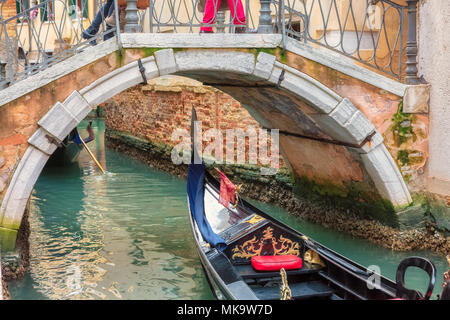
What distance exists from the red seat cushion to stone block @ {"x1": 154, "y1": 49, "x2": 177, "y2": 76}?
54.5 inches

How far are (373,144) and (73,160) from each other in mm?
5894

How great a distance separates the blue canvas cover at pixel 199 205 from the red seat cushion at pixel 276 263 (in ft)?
0.80

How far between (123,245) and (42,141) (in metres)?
1.50

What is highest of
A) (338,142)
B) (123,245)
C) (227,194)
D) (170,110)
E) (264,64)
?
(264,64)

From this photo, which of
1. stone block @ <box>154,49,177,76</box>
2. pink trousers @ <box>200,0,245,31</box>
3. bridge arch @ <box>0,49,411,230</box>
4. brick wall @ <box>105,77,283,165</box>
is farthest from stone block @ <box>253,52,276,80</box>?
brick wall @ <box>105,77,283,165</box>

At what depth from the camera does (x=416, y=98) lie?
15.7ft

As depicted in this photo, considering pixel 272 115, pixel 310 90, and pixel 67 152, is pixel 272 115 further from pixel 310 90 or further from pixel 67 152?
pixel 67 152

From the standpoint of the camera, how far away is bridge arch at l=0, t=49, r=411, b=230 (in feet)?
13.6

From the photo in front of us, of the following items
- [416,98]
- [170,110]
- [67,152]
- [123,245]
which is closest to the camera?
[416,98]

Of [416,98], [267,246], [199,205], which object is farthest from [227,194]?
[416,98]

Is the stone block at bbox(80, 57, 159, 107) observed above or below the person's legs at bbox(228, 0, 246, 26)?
below

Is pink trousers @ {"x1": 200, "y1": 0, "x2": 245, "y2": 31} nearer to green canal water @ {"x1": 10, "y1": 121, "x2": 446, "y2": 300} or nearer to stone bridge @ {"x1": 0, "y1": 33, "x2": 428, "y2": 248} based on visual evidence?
stone bridge @ {"x1": 0, "y1": 33, "x2": 428, "y2": 248}

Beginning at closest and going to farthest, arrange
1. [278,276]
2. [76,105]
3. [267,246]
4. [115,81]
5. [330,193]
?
[278,276] < [267,246] < [76,105] < [115,81] < [330,193]
